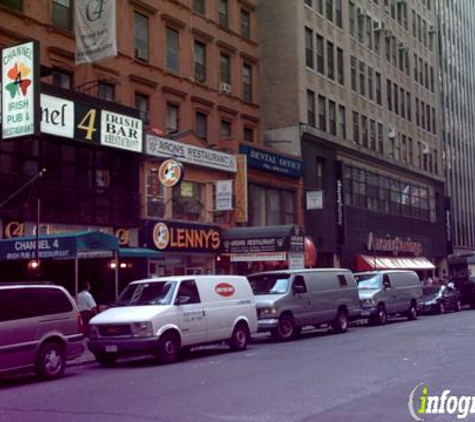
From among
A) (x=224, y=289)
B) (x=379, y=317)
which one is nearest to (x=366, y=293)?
(x=379, y=317)

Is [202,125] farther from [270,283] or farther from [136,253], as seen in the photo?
[270,283]

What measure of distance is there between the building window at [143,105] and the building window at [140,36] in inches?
61.1

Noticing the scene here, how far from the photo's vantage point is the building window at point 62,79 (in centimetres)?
2644

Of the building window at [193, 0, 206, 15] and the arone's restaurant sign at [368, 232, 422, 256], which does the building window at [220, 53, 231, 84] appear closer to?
the building window at [193, 0, 206, 15]

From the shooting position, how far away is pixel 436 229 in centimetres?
5756

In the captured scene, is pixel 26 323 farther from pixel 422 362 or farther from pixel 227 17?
pixel 227 17

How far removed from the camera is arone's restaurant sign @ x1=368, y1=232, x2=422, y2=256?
4595 cm

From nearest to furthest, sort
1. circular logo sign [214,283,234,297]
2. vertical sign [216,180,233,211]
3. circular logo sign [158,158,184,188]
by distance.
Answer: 1. circular logo sign [214,283,234,297]
2. circular logo sign [158,158,184,188]
3. vertical sign [216,180,233,211]

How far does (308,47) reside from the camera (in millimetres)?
41375

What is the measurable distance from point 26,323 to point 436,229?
47742mm

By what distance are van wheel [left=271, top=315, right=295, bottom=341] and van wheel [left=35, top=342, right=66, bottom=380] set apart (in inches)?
304

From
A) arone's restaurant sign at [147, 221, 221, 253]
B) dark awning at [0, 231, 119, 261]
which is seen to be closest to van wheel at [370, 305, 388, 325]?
arone's restaurant sign at [147, 221, 221, 253]

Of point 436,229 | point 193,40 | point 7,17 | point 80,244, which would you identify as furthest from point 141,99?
point 436,229

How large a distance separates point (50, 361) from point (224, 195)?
59.9ft
